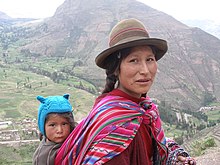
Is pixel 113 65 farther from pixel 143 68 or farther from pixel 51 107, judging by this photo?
pixel 51 107

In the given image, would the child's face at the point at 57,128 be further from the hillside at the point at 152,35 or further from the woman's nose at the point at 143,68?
the hillside at the point at 152,35

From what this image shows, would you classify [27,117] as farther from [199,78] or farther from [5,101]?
[199,78]

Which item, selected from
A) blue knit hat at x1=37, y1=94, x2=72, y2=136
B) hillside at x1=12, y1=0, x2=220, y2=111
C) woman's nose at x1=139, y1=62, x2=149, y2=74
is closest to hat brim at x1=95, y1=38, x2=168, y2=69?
woman's nose at x1=139, y1=62, x2=149, y2=74

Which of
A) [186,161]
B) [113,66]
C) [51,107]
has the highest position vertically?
[113,66]

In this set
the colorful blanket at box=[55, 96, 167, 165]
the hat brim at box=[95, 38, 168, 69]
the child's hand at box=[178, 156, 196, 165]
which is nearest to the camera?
the colorful blanket at box=[55, 96, 167, 165]

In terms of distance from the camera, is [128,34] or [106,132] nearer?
[106,132]

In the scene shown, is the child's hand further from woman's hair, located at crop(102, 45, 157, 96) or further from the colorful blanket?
woman's hair, located at crop(102, 45, 157, 96)

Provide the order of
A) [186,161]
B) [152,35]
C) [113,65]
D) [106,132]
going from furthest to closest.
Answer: [152,35], [186,161], [113,65], [106,132]

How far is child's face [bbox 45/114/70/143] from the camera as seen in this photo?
193 cm

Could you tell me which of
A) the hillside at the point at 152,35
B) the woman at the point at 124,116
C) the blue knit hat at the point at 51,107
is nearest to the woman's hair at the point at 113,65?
the woman at the point at 124,116

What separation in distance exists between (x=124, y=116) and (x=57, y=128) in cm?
57

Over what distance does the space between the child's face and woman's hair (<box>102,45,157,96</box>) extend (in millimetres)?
350

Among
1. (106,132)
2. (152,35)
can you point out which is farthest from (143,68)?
(152,35)

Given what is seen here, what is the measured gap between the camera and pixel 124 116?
1.53 metres
